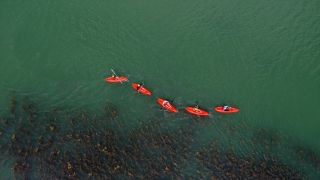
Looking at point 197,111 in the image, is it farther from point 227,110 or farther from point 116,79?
point 116,79

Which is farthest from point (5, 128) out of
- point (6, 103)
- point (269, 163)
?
point (269, 163)

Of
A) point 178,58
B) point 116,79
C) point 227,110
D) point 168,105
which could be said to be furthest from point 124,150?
point 178,58

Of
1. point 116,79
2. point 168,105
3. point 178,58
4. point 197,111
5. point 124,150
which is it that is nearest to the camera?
point 124,150

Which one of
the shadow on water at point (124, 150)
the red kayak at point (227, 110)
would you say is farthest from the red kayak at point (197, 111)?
the red kayak at point (227, 110)

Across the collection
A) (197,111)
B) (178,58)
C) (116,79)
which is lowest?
(197,111)

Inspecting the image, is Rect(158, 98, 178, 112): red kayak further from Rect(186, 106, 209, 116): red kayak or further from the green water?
Rect(186, 106, 209, 116): red kayak

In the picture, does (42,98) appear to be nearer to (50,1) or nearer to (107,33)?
(107,33)

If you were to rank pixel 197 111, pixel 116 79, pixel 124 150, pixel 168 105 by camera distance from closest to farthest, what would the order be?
pixel 124 150, pixel 197 111, pixel 168 105, pixel 116 79

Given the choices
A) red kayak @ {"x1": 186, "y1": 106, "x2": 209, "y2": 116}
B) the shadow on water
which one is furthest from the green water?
the shadow on water
